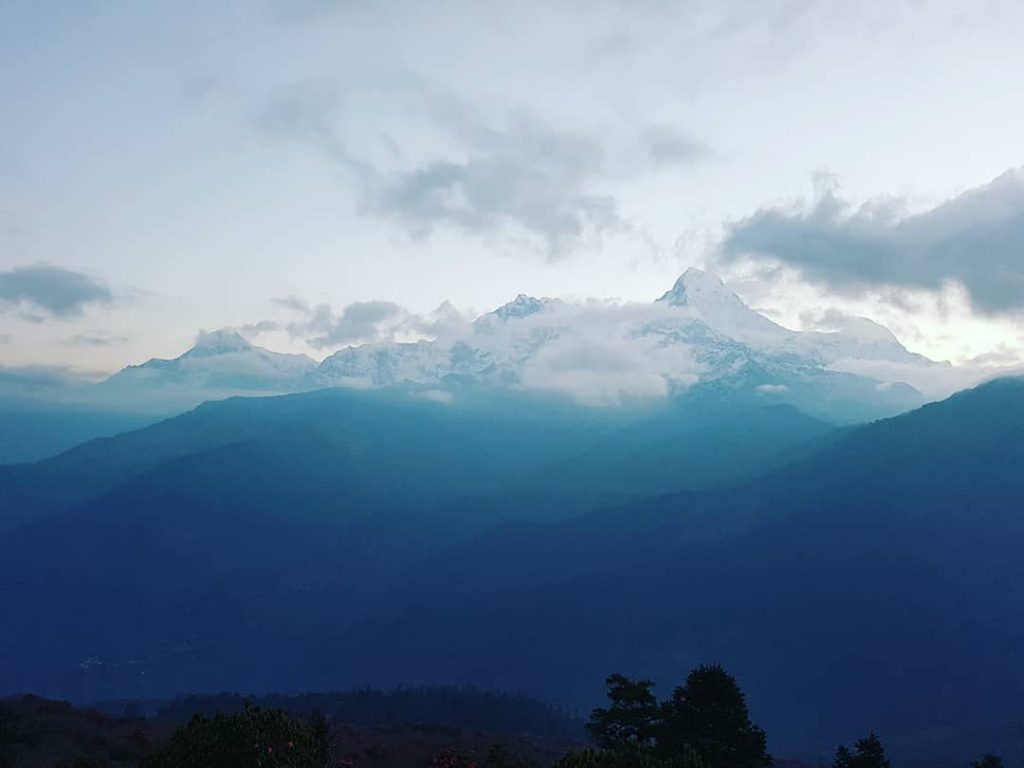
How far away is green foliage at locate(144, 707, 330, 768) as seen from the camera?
2891cm

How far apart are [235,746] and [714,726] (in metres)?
38.0

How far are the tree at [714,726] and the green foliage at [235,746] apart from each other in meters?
31.3

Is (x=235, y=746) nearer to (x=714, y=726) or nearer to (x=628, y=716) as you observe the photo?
(x=714, y=726)

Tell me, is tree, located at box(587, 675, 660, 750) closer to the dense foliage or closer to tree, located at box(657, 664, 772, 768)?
the dense foliage

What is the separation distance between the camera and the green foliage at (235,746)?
1138 inches

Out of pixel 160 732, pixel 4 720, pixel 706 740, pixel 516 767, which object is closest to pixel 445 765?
pixel 516 767

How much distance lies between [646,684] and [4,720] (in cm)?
5394

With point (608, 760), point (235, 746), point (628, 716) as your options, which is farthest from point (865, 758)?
point (235, 746)


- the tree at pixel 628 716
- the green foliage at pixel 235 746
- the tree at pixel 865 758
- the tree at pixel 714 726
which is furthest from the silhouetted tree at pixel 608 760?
the tree at pixel 865 758

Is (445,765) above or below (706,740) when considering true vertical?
above

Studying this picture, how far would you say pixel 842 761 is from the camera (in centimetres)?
6259

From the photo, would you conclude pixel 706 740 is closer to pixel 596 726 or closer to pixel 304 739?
pixel 596 726

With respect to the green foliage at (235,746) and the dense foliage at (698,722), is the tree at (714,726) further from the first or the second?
the green foliage at (235,746)

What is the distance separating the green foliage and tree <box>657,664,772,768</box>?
3132 centimetres
